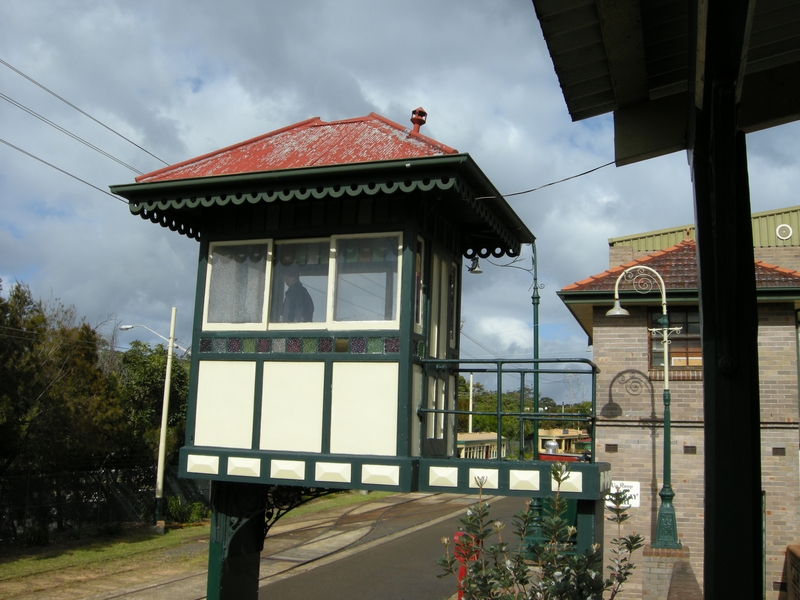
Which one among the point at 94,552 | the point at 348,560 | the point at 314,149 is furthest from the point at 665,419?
the point at 94,552

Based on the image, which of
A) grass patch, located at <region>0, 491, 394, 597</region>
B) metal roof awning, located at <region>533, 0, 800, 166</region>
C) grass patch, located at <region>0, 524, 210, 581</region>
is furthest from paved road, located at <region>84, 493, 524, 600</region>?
metal roof awning, located at <region>533, 0, 800, 166</region>

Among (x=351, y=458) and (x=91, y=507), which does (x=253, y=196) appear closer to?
(x=351, y=458)

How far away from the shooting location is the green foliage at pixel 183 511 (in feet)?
84.0

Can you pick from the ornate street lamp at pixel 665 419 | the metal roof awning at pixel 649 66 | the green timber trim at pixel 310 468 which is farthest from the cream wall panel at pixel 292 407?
the ornate street lamp at pixel 665 419

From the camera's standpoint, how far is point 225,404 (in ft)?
26.2

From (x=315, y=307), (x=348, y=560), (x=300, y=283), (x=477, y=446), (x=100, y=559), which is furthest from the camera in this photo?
(x=477, y=446)

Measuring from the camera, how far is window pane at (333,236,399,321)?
7.73 m

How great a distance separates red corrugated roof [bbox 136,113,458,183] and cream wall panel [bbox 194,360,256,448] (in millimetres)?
2109

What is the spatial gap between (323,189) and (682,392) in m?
10.6

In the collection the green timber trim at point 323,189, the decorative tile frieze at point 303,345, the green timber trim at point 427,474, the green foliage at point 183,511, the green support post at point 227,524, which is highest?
the green timber trim at point 323,189

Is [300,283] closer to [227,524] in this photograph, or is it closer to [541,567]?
[227,524]

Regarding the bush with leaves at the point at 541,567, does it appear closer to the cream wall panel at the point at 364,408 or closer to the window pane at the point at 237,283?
the cream wall panel at the point at 364,408

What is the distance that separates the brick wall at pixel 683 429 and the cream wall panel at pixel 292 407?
9129mm

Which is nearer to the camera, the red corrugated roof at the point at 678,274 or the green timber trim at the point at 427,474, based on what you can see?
the green timber trim at the point at 427,474
